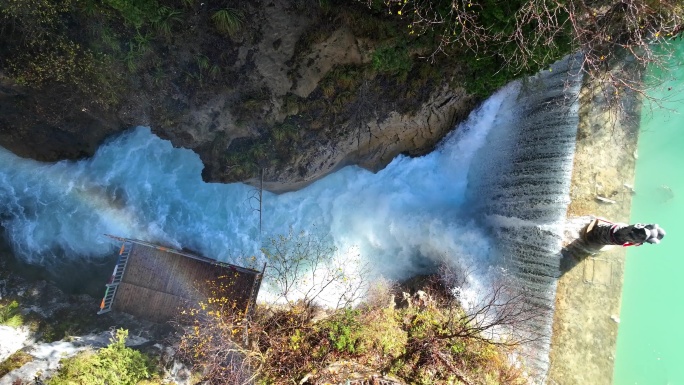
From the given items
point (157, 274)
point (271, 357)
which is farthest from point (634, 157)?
point (157, 274)

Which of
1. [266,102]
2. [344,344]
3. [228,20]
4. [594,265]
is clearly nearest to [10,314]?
[266,102]

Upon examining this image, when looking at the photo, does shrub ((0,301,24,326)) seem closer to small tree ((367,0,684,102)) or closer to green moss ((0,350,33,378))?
green moss ((0,350,33,378))

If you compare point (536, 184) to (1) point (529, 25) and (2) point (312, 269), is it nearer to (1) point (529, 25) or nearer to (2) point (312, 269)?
(1) point (529, 25)

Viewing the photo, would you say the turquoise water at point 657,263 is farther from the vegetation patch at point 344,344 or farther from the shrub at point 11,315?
the shrub at point 11,315

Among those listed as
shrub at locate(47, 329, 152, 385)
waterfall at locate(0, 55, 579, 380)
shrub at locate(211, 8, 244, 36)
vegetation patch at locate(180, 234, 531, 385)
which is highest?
shrub at locate(211, 8, 244, 36)

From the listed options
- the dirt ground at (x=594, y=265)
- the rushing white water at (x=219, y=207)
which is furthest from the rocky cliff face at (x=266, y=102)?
the dirt ground at (x=594, y=265)

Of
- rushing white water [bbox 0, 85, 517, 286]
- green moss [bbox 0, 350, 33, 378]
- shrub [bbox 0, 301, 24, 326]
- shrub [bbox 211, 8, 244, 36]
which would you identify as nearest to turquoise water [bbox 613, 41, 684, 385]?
rushing white water [bbox 0, 85, 517, 286]
